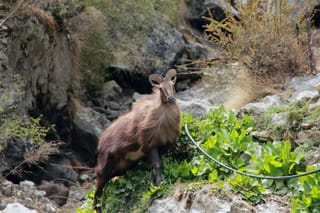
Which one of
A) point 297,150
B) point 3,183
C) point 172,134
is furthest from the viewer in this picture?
point 3,183

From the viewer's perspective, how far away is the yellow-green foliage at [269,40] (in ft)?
39.0

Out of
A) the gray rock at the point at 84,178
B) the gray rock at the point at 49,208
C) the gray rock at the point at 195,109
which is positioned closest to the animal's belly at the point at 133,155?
the gray rock at the point at 195,109

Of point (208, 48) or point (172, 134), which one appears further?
point (208, 48)

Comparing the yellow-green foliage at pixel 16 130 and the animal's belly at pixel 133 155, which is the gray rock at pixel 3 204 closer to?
the yellow-green foliage at pixel 16 130

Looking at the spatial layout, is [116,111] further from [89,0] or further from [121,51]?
[89,0]

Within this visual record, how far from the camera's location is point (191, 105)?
9773 millimetres

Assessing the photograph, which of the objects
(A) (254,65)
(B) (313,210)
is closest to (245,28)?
(A) (254,65)

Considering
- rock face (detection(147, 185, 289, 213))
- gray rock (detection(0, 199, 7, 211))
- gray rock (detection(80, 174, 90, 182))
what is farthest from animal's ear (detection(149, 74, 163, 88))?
gray rock (detection(80, 174, 90, 182))

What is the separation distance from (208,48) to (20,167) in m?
7.12

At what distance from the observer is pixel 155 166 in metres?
7.45

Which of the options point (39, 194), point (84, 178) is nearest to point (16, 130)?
point (39, 194)

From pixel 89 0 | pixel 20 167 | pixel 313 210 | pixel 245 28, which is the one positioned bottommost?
pixel 20 167

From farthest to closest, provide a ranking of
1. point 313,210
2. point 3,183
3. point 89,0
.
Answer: point 89,0 < point 3,183 < point 313,210

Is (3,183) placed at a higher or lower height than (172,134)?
lower
